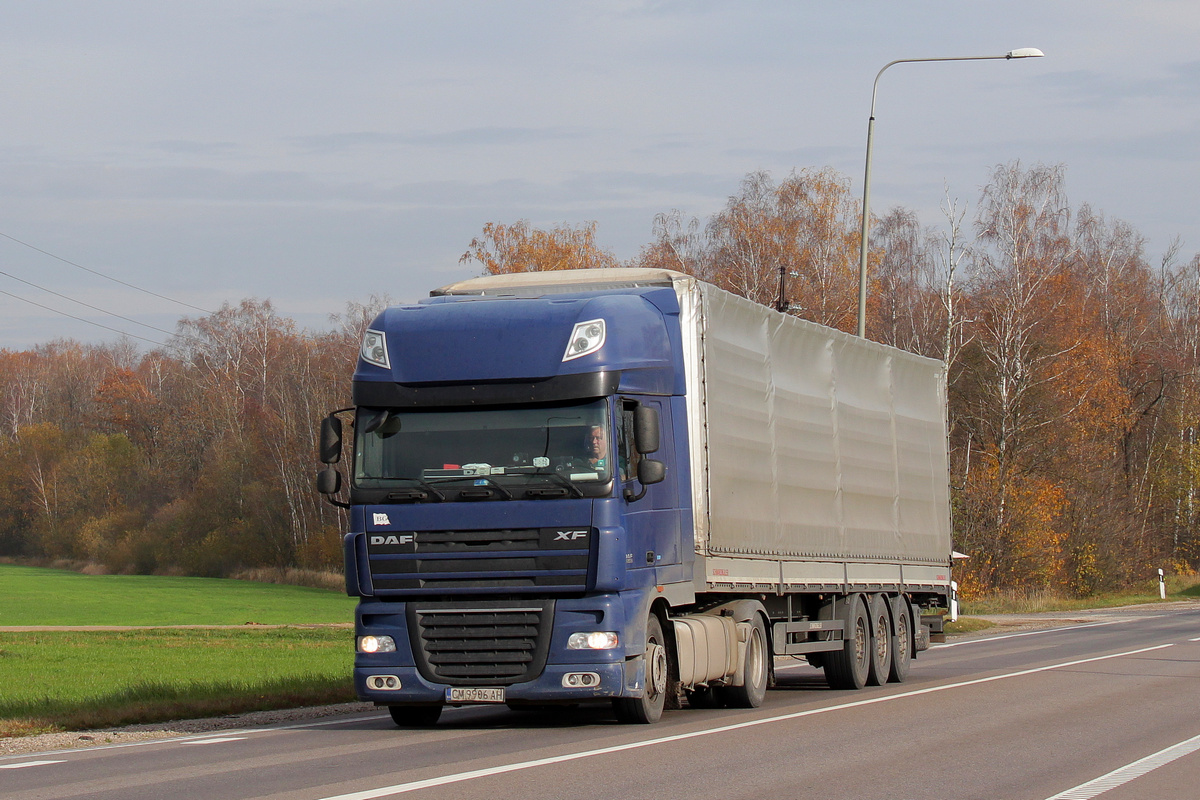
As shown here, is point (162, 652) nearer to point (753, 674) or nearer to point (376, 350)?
point (753, 674)

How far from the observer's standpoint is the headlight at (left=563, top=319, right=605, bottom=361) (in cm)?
1188

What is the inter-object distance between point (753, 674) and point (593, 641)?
335cm

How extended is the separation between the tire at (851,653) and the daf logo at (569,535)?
20.6ft

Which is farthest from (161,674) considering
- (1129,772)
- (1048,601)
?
(1048,601)

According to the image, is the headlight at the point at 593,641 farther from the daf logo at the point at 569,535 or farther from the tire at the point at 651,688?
the daf logo at the point at 569,535

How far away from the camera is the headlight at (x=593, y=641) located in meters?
11.5

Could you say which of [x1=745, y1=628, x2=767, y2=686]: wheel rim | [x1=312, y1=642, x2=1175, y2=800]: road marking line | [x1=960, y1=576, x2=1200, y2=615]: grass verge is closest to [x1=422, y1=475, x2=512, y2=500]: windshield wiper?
[x1=312, y1=642, x2=1175, y2=800]: road marking line

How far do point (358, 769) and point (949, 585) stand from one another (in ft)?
42.6

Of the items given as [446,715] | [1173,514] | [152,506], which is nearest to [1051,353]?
[1173,514]

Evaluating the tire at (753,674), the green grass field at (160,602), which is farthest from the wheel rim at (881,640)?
the green grass field at (160,602)

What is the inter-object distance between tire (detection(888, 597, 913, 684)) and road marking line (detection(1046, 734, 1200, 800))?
6896 mm

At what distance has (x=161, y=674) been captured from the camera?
2302 centimetres

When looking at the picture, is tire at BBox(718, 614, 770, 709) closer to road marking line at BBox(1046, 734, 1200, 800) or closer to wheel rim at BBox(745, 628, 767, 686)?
wheel rim at BBox(745, 628, 767, 686)

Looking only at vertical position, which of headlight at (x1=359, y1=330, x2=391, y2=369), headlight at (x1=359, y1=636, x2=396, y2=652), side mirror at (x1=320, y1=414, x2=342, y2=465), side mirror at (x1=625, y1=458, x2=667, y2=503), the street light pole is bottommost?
headlight at (x1=359, y1=636, x2=396, y2=652)
